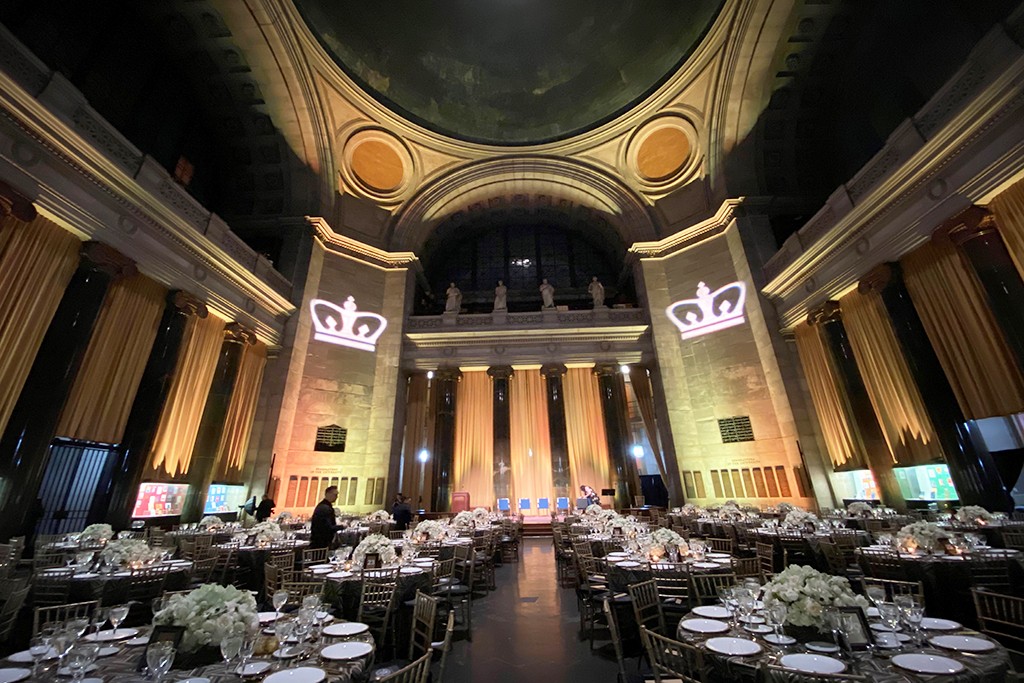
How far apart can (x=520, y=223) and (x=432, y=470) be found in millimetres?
12596

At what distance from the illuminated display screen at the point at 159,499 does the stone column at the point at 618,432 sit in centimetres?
1189

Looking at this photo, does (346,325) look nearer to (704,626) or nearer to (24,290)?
(24,290)

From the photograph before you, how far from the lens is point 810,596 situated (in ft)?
7.08

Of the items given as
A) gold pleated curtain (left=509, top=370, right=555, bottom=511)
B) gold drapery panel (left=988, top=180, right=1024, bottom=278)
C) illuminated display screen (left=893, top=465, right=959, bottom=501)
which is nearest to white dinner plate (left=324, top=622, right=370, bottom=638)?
illuminated display screen (left=893, top=465, right=959, bottom=501)

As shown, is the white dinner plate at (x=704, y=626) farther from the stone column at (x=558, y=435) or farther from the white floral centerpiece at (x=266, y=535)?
the stone column at (x=558, y=435)

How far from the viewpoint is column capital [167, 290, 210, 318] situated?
9727 mm

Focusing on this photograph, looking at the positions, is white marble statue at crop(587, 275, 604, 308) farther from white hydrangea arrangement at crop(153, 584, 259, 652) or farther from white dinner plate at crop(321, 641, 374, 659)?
white hydrangea arrangement at crop(153, 584, 259, 652)

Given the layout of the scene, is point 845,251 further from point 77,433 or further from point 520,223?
point 77,433

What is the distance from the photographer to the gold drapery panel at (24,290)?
657cm

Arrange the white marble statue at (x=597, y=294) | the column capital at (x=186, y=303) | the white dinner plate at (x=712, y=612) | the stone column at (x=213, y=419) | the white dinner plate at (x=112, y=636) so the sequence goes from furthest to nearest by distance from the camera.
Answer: the white marble statue at (x=597, y=294) → the stone column at (x=213, y=419) → the column capital at (x=186, y=303) → the white dinner plate at (x=712, y=612) → the white dinner plate at (x=112, y=636)

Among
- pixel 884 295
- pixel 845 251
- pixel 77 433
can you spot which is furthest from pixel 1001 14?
pixel 77 433

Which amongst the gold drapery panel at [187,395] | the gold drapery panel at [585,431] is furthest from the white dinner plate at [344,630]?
the gold drapery panel at [585,431]

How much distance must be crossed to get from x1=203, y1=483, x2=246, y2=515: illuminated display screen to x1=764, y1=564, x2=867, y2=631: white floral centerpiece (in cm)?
1226

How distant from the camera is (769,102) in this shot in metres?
14.1
